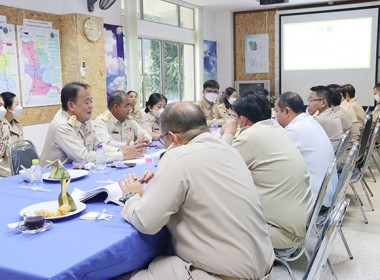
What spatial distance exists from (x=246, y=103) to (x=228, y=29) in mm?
7565

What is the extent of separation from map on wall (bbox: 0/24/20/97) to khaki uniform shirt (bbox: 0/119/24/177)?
741mm

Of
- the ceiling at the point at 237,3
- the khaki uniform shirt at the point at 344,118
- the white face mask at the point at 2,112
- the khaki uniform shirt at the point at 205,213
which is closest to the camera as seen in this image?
the khaki uniform shirt at the point at 205,213

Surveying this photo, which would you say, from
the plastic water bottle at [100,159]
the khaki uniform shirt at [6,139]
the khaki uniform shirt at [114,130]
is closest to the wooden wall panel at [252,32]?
the khaki uniform shirt at [114,130]

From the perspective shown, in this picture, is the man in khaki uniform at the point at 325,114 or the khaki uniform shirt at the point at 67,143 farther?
the man in khaki uniform at the point at 325,114

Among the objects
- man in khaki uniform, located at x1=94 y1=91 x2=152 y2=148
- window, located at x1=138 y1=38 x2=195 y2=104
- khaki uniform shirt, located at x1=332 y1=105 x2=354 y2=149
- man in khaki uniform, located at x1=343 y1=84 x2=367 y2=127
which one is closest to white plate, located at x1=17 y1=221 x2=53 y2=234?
man in khaki uniform, located at x1=94 y1=91 x2=152 y2=148

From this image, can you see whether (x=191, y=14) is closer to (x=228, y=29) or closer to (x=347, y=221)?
(x=228, y=29)

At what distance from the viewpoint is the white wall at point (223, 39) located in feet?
31.1

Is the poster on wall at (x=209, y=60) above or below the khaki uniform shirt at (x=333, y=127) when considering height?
above

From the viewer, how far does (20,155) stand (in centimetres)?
301

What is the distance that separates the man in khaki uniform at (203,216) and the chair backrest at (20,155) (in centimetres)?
176

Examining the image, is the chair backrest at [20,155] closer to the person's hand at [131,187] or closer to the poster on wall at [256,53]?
the person's hand at [131,187]

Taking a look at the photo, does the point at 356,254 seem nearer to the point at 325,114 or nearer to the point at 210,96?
the point at 325,114

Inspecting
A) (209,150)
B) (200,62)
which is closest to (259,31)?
(200,62)

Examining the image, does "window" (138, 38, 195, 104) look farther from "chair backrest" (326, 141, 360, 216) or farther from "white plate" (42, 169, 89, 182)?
"chair backrest" (326, 141, 360, 216)
